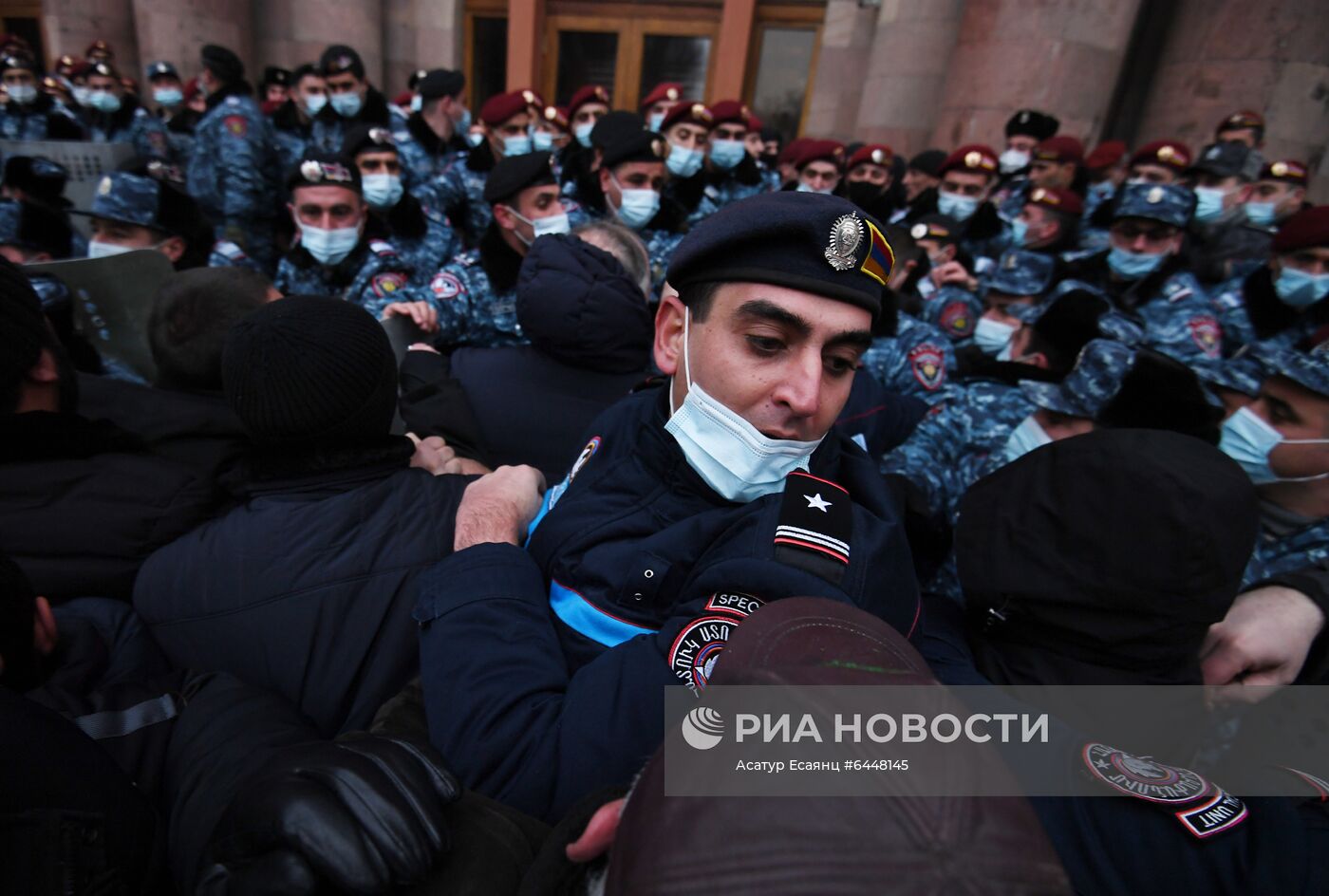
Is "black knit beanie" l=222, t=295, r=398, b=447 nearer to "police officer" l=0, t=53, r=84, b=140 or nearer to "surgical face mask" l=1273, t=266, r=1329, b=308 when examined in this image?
"surgical face mask" l=1273, t=266, r=1329, b=308

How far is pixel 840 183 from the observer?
23.2 feet

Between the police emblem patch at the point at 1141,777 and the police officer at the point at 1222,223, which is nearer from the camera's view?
the police emblem patch at the point at 1141,777

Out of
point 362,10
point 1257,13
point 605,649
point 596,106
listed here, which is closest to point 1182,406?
point 605,649

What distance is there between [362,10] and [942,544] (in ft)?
39.2

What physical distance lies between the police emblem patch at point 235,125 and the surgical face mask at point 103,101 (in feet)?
14.7

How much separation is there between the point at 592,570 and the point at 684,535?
20cm

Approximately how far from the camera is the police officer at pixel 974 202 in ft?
19.7

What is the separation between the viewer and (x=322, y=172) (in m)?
3.59

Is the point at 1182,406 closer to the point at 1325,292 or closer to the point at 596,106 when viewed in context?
the point at 1325,292

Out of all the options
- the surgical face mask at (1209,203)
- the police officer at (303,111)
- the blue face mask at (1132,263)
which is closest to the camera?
the blue face mask at (1132,263)

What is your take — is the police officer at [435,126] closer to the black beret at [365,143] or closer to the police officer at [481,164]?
the police officer at [481,164]

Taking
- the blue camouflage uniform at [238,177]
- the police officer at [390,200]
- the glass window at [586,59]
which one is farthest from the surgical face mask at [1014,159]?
the blue camouflage uniform at [238,177]

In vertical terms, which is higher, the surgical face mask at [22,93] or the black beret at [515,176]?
the surgical face mask at [22,93]

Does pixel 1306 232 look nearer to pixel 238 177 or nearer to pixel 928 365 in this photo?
pixel 928 365
